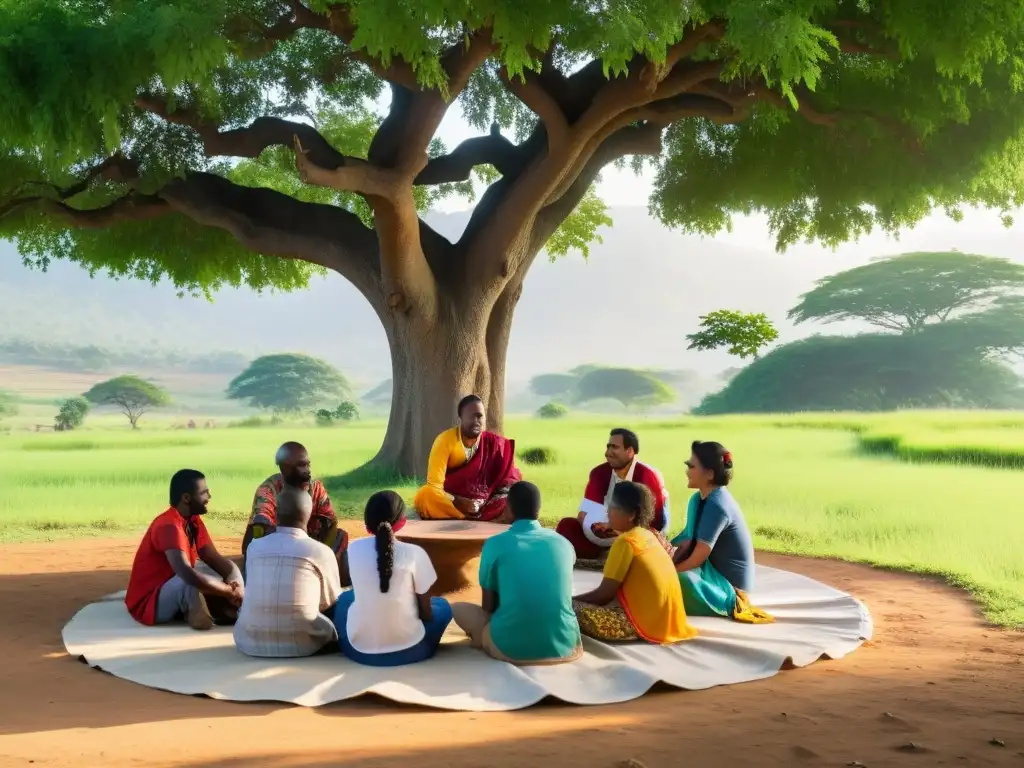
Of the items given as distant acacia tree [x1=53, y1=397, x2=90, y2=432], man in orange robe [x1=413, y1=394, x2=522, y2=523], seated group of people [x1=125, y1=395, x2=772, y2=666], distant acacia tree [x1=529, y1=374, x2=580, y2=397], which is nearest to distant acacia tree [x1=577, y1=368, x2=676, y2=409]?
distant acacia tree [x1=529, y1=374, x2=580, y2=397]

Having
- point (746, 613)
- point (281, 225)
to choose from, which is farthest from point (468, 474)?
point (281, 225)

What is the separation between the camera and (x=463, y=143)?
17391mm

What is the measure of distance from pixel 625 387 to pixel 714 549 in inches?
2657

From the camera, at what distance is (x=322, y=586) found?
6371 mm

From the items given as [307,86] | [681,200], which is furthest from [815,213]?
[307,86]

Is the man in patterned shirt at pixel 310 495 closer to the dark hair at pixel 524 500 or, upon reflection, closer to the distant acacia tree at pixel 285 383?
the dark hair at pixel 524 500

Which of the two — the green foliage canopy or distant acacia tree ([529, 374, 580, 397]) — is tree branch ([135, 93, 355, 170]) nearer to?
the green foliage canopy

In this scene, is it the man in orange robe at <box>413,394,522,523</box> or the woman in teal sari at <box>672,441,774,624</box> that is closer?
the woman in teal sari at <box>672,441,774,624</box>

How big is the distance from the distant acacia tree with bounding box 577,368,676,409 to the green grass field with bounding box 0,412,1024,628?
131ft

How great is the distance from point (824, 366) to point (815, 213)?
1415 inches

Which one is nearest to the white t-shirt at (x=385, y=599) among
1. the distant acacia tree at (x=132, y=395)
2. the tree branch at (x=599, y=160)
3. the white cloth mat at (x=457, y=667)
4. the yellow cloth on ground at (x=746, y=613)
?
the white cloth mat at (x=457, y=667)

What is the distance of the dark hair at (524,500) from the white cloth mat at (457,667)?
858 mm

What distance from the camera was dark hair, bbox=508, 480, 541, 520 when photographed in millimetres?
6117

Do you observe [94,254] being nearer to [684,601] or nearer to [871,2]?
[871,2]
